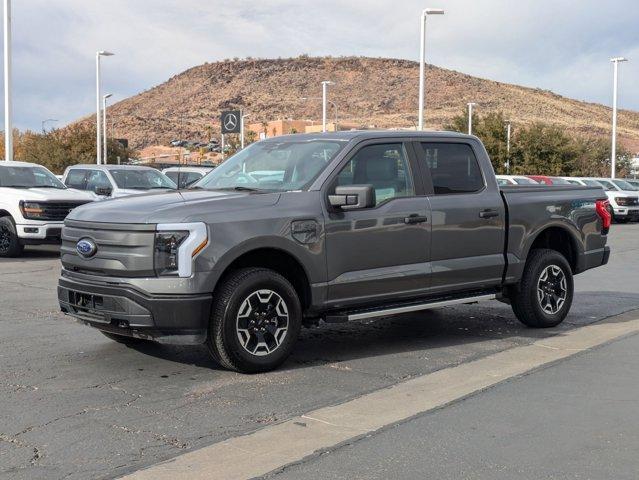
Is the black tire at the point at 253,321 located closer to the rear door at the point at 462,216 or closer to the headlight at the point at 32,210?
the rear door at the point at 462,216

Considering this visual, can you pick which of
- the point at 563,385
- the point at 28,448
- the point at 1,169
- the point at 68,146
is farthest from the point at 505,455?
the point at 68,146

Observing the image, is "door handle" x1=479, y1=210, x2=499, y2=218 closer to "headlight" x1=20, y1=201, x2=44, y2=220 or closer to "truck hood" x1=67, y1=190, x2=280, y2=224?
"truck hood" x1=67, y1=190, x2=280, y2=224

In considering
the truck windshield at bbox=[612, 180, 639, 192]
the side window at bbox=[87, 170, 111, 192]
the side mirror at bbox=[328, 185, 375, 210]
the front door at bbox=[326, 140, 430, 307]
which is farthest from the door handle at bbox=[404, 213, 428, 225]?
the truck windshield at bbox=[612, 180, 639, 192]

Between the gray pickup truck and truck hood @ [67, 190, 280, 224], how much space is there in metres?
0.02

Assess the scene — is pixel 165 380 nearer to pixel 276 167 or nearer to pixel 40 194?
pixel 276 167

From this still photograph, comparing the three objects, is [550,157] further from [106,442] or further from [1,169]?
[106,442]

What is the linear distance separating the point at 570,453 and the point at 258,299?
9.01 ft

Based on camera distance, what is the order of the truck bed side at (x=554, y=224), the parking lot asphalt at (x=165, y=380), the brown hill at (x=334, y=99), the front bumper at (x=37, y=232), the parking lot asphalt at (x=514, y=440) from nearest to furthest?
1. the parking lot asphalt at (x=514, y=440)
2. the parking lot asphalt at (x=165, y=380)
3. the truck bed side at (x=554, y=224)
4. the front bumper at (x=37, y=232)
5. the brown hill at (x=334, y=99)

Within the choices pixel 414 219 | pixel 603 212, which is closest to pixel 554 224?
pixel 603 212

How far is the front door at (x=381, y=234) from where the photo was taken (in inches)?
285

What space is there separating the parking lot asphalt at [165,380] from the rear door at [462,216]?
681 mm

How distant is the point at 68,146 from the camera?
2176 inches

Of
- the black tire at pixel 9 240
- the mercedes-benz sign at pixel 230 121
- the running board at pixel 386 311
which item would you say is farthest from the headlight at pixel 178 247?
the mercedes-benz sign at pixel 230 121

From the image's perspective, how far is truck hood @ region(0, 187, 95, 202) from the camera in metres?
16.5
